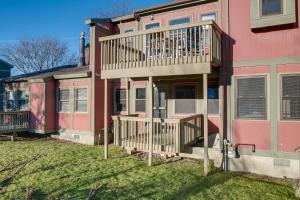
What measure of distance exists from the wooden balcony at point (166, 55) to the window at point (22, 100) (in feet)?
28.8

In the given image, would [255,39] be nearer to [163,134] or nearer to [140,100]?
[163,134]

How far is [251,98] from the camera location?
7832 mm

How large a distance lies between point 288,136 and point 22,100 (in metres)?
15.0

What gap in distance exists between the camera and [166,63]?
8.02 metres

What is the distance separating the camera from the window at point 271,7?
24.3 feet

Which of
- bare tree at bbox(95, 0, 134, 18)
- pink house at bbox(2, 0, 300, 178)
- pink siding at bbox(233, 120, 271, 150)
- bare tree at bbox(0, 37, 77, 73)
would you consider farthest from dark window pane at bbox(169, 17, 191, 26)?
bare tree at bbox(0, 37, 77, 73)

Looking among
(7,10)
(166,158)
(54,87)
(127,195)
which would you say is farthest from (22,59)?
(127,195)

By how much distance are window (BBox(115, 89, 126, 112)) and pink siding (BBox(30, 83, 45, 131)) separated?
440cm

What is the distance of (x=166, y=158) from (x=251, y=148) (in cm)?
304

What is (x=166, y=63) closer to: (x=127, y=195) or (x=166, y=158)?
(x=166, y=158)

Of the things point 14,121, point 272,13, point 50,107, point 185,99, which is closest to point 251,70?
point 272,13

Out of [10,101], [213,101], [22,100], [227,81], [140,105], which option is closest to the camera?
[227,81]

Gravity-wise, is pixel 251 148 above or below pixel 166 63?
below

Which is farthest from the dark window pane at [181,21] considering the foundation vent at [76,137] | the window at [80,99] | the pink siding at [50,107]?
the pink siding at [50,107]
